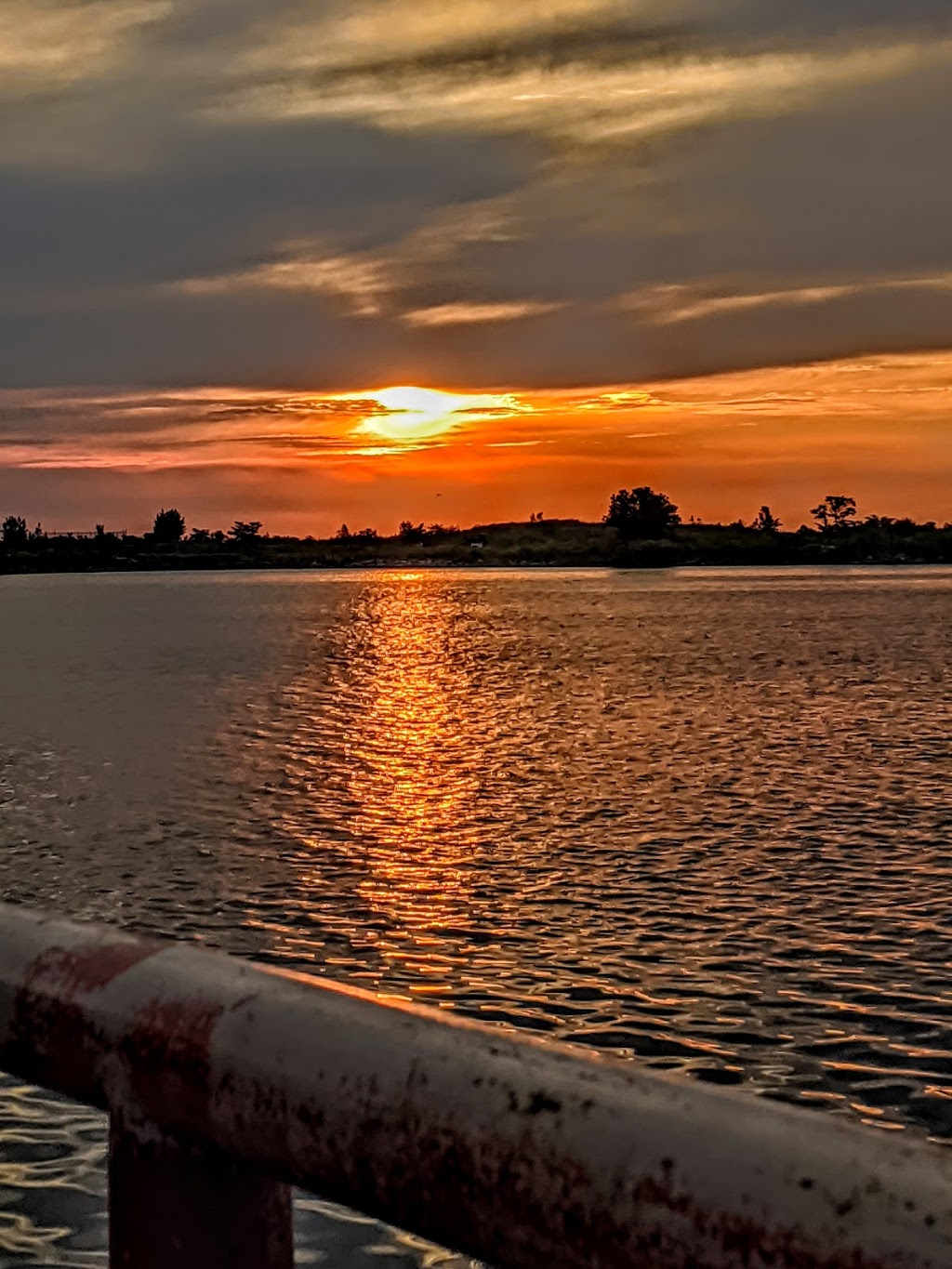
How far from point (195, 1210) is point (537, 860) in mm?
16271

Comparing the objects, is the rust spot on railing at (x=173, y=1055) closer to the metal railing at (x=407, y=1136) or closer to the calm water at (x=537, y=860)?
the metal railing at (x=407, y=1136)

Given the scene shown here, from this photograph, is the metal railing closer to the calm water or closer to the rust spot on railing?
the rust spot on railing

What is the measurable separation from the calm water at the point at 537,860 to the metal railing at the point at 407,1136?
17.7ft

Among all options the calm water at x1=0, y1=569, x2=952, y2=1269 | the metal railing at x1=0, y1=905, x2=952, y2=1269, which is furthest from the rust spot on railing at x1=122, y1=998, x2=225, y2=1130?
the calm water at x1=0, y1=569, x2=952, y2=1269

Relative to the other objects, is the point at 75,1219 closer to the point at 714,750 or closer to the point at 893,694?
the point at 714,750

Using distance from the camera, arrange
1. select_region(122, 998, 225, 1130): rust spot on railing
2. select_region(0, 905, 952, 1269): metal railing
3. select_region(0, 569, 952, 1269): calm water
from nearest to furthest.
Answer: select_region(0, 905, 952, 1269): metal railing < select_region(122, 998, 225, 1130): rust spot on railing < select_region(0, 569, 952, 1269): calm water

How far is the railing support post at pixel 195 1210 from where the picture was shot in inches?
94.3

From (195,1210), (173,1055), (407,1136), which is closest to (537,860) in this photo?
(195,1210)

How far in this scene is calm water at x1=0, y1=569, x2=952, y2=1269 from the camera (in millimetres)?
10375

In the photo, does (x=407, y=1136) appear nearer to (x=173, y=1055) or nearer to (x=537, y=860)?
(x=173, y=1055)

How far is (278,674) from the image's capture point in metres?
55.8

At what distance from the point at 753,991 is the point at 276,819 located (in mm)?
11157

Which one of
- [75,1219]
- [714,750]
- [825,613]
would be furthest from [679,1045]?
[825,613]

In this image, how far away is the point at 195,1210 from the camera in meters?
2.41
